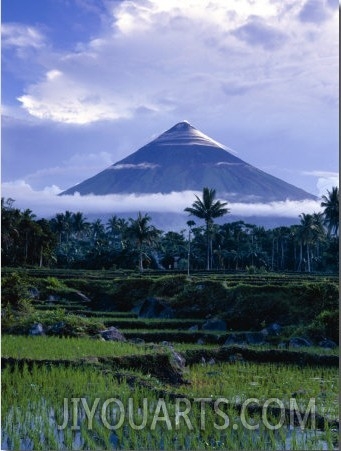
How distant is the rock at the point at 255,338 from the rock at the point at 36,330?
14.4ft

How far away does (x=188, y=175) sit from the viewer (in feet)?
493

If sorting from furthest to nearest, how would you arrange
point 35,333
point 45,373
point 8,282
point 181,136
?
point 181,136
point 8,282
point 35,333
point 45,373

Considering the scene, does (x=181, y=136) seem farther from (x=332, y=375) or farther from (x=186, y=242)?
(x=332, y=375)

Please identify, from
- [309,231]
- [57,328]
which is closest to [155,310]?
[57,328]

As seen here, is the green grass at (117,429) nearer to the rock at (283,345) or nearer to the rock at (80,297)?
the rock at (283,345)

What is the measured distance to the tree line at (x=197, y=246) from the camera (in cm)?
3456

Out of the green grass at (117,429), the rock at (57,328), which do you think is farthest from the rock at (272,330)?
the green grass at (117,429)

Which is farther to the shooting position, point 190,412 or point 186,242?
point 186,242

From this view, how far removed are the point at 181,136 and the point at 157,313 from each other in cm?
15439

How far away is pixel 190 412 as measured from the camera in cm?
545

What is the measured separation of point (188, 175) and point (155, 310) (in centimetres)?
13327

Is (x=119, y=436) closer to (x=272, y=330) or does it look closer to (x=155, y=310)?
(x=272, y=330)

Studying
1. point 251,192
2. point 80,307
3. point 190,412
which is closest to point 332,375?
point 190,412

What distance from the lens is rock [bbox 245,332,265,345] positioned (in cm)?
1330
